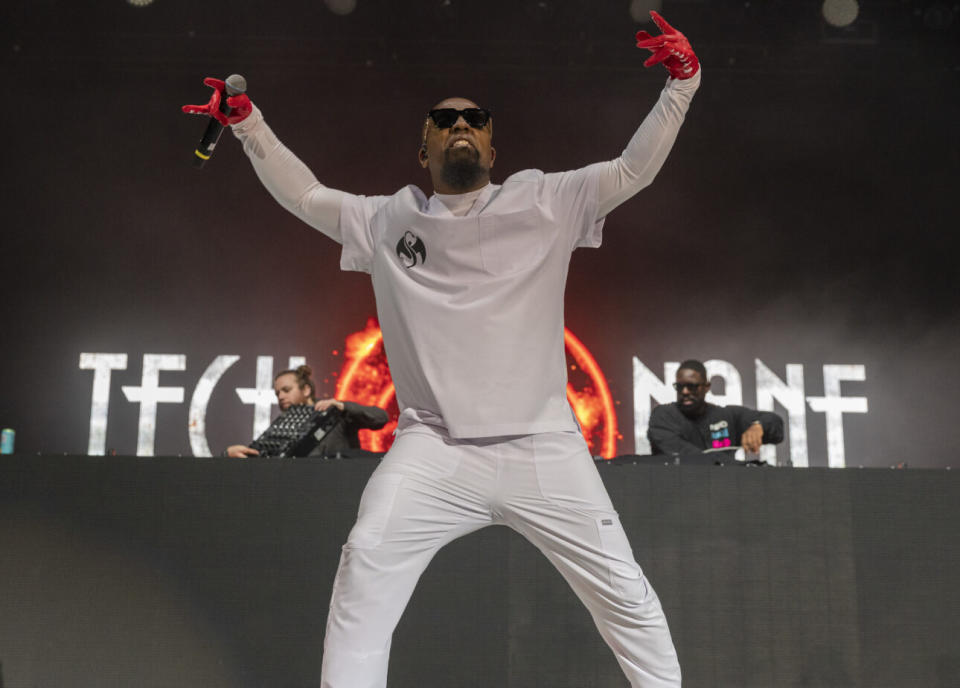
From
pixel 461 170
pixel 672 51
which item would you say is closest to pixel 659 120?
pixel 672 51

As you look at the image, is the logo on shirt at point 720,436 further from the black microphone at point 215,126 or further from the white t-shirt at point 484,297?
the black microphone at point 215,126

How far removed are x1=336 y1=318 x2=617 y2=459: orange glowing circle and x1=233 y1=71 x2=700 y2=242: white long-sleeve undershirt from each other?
5391mm

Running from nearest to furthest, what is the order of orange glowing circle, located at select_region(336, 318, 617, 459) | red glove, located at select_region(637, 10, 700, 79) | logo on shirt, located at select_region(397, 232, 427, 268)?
1. red glove, located at select_region(637, 10, 700, 79)
2. logo on shirt, located at select_region(397, 232, 427, 268)
3. orange glowing circle, located at select_region(336, 318, 617, 459)

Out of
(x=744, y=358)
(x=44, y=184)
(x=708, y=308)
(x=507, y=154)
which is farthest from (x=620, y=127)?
(x=44, y=184)

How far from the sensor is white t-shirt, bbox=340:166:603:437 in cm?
229

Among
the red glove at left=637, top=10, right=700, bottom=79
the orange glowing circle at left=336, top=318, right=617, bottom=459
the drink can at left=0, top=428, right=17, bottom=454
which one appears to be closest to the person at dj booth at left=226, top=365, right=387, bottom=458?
the red glove at left=637, top=10, right=700, bottom=79

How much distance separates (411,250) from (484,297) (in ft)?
0.81

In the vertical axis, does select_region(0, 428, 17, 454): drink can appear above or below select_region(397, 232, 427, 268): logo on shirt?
below

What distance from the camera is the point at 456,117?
2494 millimetres

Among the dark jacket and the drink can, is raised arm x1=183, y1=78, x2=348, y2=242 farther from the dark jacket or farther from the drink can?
the drink can

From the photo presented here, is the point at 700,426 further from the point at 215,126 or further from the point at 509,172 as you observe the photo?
the point at 215,126

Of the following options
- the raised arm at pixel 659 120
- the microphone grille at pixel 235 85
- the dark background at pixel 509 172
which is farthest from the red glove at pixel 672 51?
the dark background at pixel 509 172

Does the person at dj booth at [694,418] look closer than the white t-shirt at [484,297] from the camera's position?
No

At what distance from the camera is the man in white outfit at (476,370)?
7.06 ft
